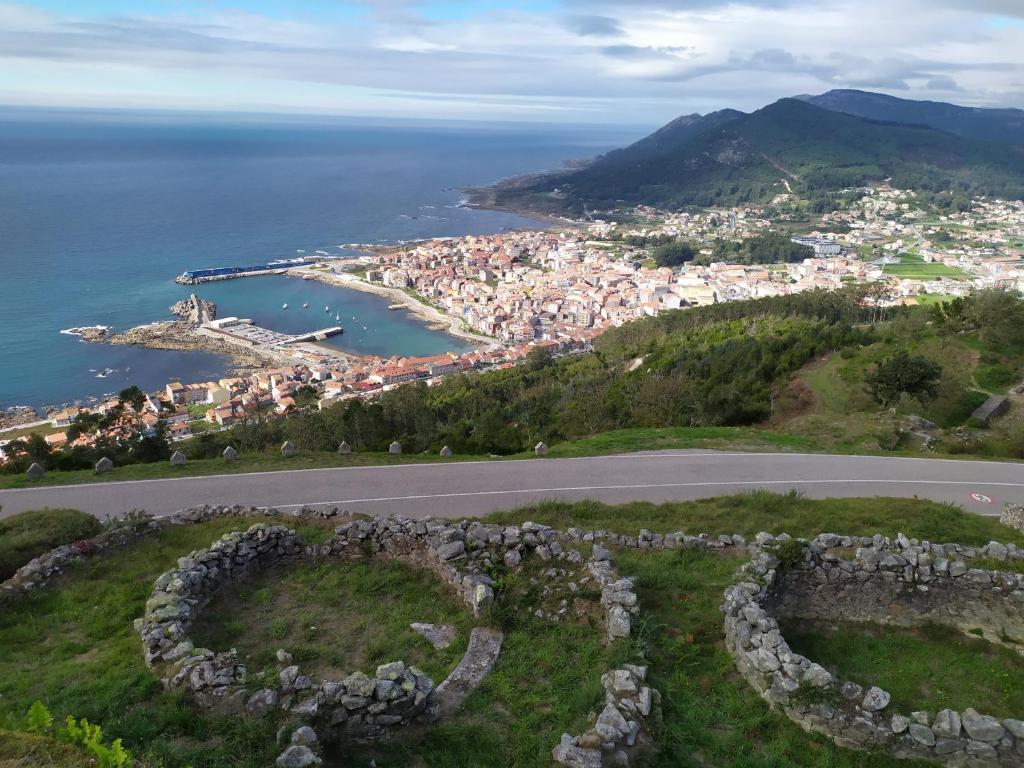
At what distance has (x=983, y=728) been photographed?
6828 mm

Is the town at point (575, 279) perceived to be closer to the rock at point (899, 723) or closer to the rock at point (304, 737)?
the rock at point (304, 737)

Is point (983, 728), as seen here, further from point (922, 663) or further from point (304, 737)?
point (304, 737)

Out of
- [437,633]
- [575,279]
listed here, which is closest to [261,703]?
[437,633]


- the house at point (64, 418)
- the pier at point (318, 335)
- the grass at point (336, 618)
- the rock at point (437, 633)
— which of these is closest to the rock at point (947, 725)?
the grass at point (336, 618)

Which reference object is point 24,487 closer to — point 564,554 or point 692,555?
point 564,554

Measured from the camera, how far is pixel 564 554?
1048 centimetres

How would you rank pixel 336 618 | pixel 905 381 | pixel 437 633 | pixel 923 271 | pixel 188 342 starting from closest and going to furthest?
pixel 437 633 → pixel 336 618 → pixel 905 381 → pixel 188 342 → pixel 923 271

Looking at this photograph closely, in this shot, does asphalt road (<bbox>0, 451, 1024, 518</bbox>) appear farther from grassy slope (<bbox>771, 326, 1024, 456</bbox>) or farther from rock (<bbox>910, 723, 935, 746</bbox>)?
rock (<bbox>910, 723, 935, 746</bbox>)

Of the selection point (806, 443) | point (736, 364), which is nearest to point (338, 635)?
point (806, 443)

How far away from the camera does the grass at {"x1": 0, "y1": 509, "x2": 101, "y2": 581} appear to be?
11.1 m

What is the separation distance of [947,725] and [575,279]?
108336mm

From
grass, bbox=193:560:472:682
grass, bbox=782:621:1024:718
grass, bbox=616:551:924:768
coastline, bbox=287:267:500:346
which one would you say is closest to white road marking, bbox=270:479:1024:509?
grass, bbox=193:560:472:682

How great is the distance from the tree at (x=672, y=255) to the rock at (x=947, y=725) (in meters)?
123

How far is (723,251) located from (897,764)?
13423cm
